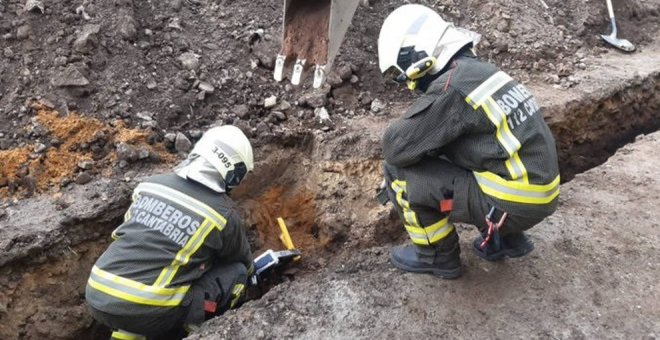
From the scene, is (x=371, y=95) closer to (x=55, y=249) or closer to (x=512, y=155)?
(x=512, y=155)

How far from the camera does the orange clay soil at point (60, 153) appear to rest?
4.37 m

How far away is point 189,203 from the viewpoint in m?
3.63

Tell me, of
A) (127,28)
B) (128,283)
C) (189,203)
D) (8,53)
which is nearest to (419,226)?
(189,203)

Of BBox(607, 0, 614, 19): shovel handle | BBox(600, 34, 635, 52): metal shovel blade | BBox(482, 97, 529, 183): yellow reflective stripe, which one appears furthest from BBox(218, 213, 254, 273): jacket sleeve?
BBox(607, 0, 614, 19): shovel handle

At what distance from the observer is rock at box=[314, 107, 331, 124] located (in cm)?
517

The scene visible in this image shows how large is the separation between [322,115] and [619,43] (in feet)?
11.5

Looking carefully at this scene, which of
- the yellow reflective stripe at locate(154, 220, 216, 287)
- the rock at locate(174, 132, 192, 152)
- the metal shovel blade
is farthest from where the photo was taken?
the metal shovel blade

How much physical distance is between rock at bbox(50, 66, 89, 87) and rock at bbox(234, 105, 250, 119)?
1.14m

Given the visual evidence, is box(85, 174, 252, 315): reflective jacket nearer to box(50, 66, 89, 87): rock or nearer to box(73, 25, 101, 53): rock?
box(50, 66, 89, 87): rock

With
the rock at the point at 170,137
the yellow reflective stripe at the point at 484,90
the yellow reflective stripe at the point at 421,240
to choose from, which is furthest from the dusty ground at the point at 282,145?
the yellow reflective stripe at the point at 484,90

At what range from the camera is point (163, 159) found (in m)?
4.66

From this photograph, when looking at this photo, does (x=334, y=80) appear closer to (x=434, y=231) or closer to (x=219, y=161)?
(x=219, y=161)

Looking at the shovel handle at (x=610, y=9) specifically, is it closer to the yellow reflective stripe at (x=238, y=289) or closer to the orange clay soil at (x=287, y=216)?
the orange clay soil at (x=287, y=216)

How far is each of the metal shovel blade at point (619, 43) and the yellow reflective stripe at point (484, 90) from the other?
4.02 metres
